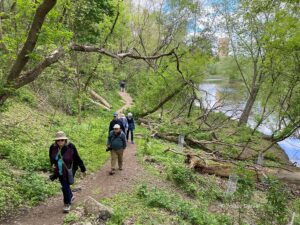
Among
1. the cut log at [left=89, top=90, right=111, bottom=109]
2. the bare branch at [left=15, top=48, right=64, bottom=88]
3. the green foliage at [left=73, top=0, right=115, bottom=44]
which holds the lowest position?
the cut log at [left=89, top=90, right=111, bottom=109]

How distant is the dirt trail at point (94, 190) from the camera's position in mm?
6984

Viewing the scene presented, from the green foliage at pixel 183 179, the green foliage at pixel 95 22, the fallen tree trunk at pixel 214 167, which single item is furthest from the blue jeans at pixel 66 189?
the green foliage at pixel 95 22

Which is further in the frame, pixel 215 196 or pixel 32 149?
pixel 32 149

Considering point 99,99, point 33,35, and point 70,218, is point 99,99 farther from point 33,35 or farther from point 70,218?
point 70,218

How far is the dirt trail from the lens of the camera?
6984mm

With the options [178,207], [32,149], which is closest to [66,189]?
[178,207]

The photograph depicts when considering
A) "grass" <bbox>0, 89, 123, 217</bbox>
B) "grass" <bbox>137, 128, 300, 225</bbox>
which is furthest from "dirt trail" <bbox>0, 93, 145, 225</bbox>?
"grass" <bbox>137, 128, 300, 225</bbox>

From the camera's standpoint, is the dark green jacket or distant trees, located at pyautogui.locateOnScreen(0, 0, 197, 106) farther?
the dark green jacket

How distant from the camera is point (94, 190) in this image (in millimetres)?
9336

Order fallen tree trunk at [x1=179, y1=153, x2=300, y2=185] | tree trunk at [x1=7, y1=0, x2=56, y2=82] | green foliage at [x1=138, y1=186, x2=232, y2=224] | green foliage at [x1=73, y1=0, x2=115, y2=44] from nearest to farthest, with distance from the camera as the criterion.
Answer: tree trunk at [x1=7, y1=0, x2=56, y2=82] → green foliage at [x1=138, y1=186, x2=232, y2=224] → fallen tree trunk at [x1=179, y1=153, x2=300, y2=185] → green foliage at [x1=73, y1=0, x2=115, y2=44]

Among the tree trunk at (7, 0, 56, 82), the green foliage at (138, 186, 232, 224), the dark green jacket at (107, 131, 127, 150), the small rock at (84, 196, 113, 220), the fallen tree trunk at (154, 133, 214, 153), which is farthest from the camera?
the fallen tree trunk at (154, 133, 214, 153)

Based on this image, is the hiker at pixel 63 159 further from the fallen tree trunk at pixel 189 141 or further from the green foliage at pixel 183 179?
the fallen tree trunk at pixel 189 141

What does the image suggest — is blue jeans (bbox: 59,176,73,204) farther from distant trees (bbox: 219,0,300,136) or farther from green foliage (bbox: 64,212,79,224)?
distant trees (bbox: 219,0,300,136)

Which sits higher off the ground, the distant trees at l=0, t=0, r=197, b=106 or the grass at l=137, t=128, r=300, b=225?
the distant trees at l=0, t=0, r=197, b=106
